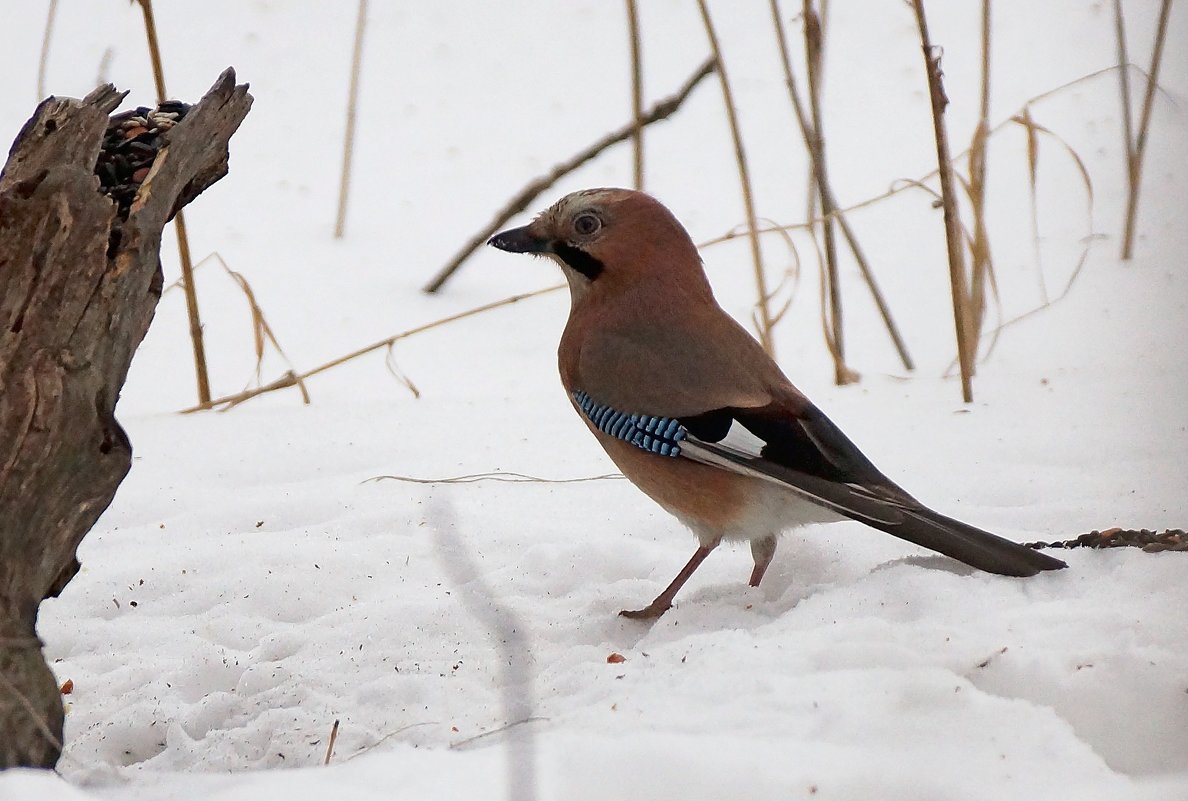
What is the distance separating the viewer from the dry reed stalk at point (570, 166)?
443 cm

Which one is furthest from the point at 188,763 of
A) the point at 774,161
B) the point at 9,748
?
the point at 774,161

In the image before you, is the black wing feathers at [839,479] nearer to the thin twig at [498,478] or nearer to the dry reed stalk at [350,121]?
the thin twig at [498,478]

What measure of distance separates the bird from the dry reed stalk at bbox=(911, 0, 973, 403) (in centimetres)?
88

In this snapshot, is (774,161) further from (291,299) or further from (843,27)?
(291,299)

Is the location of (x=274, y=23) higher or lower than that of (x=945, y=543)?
higher

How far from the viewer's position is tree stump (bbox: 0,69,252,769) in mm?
2100

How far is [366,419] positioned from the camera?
432 cm

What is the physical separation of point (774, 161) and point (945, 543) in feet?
13.9

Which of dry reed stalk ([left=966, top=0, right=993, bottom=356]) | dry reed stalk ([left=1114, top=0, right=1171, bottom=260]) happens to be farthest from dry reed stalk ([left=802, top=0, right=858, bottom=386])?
dry reed stalk ([left=1114, top=0, right=1171, bottom=260])

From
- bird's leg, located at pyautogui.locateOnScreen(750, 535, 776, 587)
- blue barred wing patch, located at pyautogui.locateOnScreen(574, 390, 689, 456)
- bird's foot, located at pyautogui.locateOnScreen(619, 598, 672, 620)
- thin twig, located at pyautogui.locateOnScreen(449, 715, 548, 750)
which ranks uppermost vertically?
blue barred wing patch, located at pyautogui.locateOnScreen(574, 390, 689, 456)

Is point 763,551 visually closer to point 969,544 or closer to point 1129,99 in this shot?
point 969,544

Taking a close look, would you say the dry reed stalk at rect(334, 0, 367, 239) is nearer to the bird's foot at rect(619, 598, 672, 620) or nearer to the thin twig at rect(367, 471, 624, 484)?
the thin twig at rect(367, 471, 624, 484)

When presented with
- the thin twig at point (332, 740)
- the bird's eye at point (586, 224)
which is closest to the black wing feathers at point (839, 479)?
the bird's eye at point (586, 224)

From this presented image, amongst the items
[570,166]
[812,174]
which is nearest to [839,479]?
[812,174]
